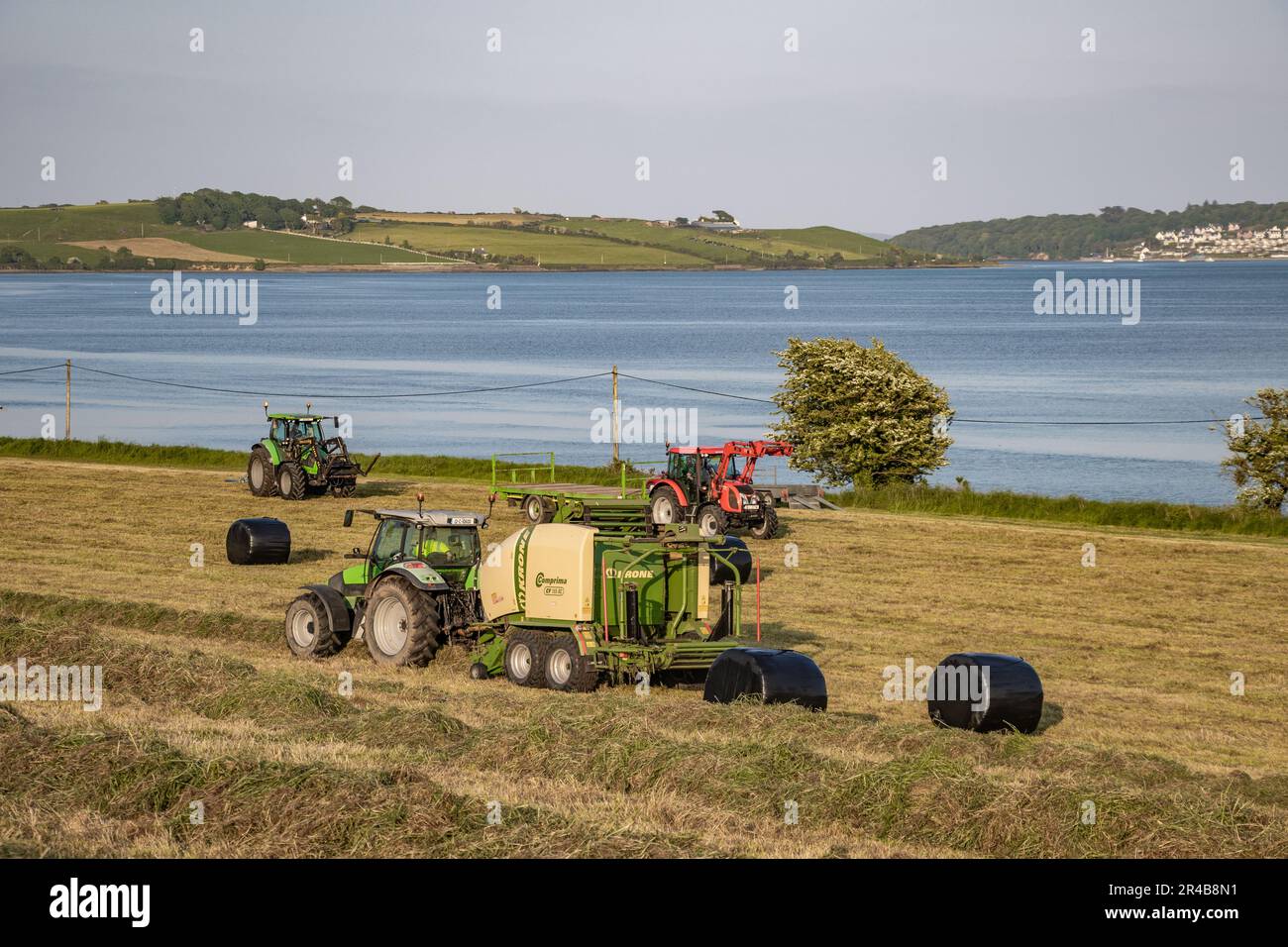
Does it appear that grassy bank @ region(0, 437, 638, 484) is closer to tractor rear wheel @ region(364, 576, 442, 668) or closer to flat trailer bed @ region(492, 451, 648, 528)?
flat trailer bed @ region(492, 451, 648, 528)

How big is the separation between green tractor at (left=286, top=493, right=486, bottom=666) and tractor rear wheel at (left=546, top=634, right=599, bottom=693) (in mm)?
1673

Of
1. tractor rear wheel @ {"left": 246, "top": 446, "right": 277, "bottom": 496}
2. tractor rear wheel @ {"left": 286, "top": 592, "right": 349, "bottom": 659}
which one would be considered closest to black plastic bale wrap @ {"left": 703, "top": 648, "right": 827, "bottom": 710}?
tractor rear wheel @ {"left": 286, "top": 592, "right": 349, "bottom": 659}

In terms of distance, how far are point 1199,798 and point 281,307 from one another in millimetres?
186519

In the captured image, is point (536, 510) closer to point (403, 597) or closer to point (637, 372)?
point (403, 597)

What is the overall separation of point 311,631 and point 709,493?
13.4 meters

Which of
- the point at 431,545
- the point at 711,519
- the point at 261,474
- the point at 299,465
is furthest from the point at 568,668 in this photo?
the point at 261,474

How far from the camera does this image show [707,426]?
70625 mm

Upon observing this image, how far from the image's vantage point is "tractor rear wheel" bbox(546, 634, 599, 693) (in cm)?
1766

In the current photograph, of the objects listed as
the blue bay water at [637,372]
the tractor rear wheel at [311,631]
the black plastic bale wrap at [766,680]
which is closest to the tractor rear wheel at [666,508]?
the tractor rear wheel at [311,631]

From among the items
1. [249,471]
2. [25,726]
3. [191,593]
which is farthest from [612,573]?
[249,471]

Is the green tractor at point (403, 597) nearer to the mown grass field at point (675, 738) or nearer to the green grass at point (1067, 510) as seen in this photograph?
the mown grass field at point (675, 738)

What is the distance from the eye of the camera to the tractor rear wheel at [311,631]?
66.4 ft

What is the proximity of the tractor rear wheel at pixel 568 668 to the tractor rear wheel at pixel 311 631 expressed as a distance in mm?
3714
